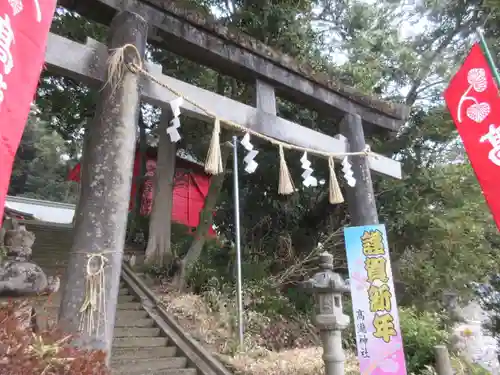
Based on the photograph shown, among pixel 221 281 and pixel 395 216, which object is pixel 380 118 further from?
pixel 221 281

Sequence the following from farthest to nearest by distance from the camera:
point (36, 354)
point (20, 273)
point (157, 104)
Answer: point (157, 104) < point (20, 273) < point (36, 354)

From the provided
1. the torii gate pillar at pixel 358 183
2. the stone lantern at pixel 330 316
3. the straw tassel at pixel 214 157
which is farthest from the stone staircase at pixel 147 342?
the torii gate pillar at pixel 358 183

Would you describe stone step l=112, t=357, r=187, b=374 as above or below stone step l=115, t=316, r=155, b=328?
below

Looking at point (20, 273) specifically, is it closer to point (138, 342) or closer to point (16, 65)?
point (16, 65)

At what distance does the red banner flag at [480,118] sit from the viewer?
434 cm

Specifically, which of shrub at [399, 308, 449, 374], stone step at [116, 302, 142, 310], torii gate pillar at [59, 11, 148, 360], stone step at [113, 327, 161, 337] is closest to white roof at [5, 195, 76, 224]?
stone step at [116, 302, 142, 310]

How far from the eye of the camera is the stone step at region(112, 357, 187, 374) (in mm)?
5289

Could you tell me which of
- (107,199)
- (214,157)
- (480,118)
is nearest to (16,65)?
(107,199)

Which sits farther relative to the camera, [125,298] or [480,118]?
[125,298]

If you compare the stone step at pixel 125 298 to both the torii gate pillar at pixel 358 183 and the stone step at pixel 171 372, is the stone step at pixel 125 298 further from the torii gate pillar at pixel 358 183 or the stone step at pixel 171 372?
the torii gate pillar at pixel 358 183

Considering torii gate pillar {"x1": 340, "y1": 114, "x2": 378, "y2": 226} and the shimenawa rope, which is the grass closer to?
torii gate pillar {"x1": 340, "y1": 114, "x2": 378, "y2": 226}

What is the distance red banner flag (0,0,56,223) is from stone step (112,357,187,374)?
12.4 ft

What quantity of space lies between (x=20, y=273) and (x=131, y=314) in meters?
4.10

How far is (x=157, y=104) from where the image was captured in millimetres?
4234
